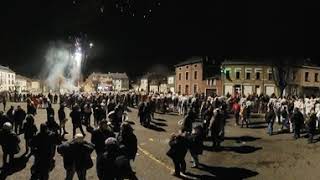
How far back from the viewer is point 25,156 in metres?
17.9

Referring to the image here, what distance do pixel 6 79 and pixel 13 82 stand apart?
742 centimetres

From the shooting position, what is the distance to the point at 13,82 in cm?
14212

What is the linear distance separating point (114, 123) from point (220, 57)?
54.7 metres

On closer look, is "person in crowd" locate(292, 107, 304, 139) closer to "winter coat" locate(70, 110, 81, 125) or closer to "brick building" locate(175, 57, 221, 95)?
"winter coat" locate(70, 110, 81, 125)

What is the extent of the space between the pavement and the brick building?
4670 centimetres

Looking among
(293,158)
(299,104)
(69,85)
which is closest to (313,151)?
(293,158)

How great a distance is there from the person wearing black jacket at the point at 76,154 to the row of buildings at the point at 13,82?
10152 cm

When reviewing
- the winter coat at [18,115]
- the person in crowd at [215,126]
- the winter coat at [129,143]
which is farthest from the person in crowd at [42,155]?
the winter coat at [18,115]

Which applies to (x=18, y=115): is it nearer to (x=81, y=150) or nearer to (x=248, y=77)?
(x=81, y=150)

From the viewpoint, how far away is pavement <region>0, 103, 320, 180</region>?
50.1 feet

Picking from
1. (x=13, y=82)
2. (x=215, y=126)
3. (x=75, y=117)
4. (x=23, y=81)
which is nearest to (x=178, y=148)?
(x=215, y=126)

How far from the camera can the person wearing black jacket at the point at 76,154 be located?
11703 mm

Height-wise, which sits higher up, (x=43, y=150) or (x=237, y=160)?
(x=43, y=150)

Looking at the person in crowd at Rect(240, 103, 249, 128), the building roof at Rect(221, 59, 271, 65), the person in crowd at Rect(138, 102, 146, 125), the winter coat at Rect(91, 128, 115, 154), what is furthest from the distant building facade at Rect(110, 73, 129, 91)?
the winter coat at Rect(91, 128, 115, 154)
